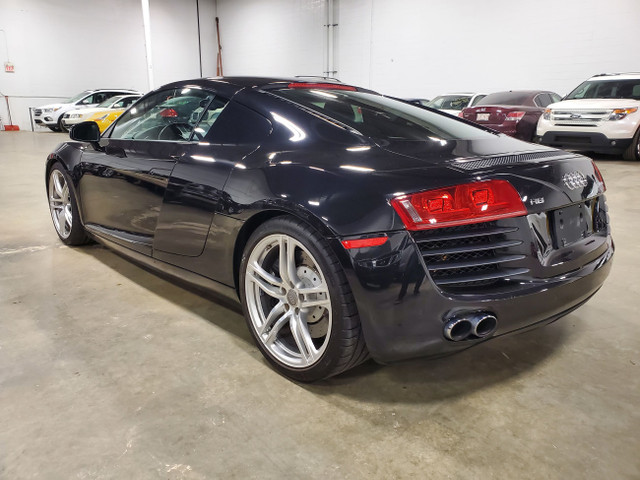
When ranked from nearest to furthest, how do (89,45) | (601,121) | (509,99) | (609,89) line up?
(601,121), (609,89), (509,99), (89,45)

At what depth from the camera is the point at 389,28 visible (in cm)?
1485

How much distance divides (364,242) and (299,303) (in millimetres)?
421

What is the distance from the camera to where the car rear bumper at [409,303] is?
1.43 m

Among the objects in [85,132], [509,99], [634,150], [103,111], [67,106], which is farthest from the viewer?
[67,106]

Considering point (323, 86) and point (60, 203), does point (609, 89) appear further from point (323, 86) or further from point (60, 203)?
point (60, 203)

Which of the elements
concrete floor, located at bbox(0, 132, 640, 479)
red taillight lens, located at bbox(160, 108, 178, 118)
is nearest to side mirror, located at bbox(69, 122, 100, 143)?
red taillight lens, located at bbox(160, 108, 178, 118)

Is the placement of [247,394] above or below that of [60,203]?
below

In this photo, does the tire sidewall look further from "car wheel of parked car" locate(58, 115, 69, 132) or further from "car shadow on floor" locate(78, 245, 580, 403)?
"car wheel of parked car" locate(58, 115, 69, 132)

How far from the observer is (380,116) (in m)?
2.10

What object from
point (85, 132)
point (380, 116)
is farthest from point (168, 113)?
point (380, 116)

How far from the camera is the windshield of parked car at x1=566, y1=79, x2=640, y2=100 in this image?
25.8ft

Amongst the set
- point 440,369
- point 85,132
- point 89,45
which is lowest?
point 440,369

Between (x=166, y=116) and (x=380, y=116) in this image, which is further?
(x=166, y=116)

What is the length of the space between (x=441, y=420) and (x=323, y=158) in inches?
38.4
